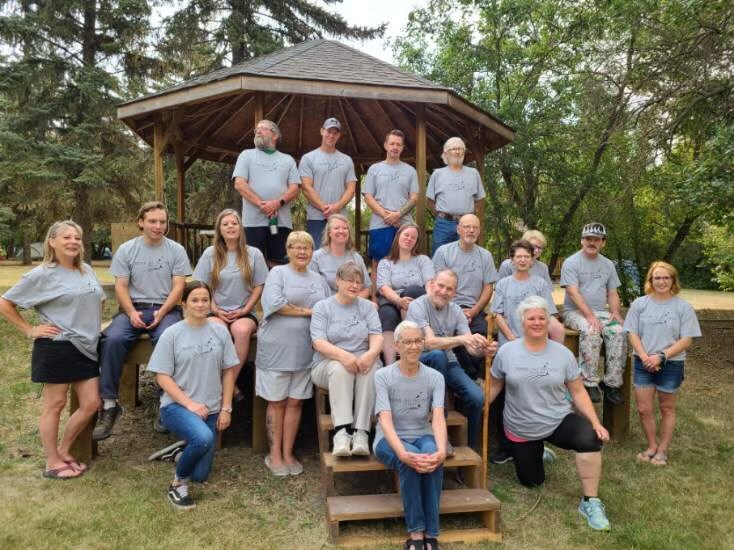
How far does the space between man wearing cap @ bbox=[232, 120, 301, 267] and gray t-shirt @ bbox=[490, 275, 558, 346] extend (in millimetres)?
2350

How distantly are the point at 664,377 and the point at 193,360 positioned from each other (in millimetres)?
3882

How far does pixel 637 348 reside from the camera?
4.67 meters

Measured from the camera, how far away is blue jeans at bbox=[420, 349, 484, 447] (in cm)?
423

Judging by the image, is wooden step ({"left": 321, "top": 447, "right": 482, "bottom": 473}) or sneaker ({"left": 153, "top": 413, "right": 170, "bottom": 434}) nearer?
wooden step ({"left": 321, "top": 447, "right": 482, "bottom": 473})

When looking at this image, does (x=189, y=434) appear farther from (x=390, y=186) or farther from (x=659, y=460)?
(x=659, y=460)

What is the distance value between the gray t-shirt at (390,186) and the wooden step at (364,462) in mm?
2709

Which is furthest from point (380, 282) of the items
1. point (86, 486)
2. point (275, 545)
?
point (86, 486)

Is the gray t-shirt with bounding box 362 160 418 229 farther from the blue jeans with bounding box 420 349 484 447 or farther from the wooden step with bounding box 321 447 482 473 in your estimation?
the wooden step with bounding box 321 447 482 473

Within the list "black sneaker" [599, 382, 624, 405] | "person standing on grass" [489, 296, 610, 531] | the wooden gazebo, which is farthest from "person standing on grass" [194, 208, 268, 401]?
"black sneaker" [599, 382, 624, 405]

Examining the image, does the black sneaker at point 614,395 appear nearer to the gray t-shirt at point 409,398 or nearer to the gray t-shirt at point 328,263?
the gray t-shirt at point 409,398

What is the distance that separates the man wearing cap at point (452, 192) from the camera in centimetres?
583

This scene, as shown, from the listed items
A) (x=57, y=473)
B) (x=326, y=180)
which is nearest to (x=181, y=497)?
(x=57, y=473)

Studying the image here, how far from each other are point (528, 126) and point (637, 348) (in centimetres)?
713

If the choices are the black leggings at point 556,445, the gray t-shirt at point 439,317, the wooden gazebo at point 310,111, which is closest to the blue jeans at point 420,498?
the black leggings at point 556,445
